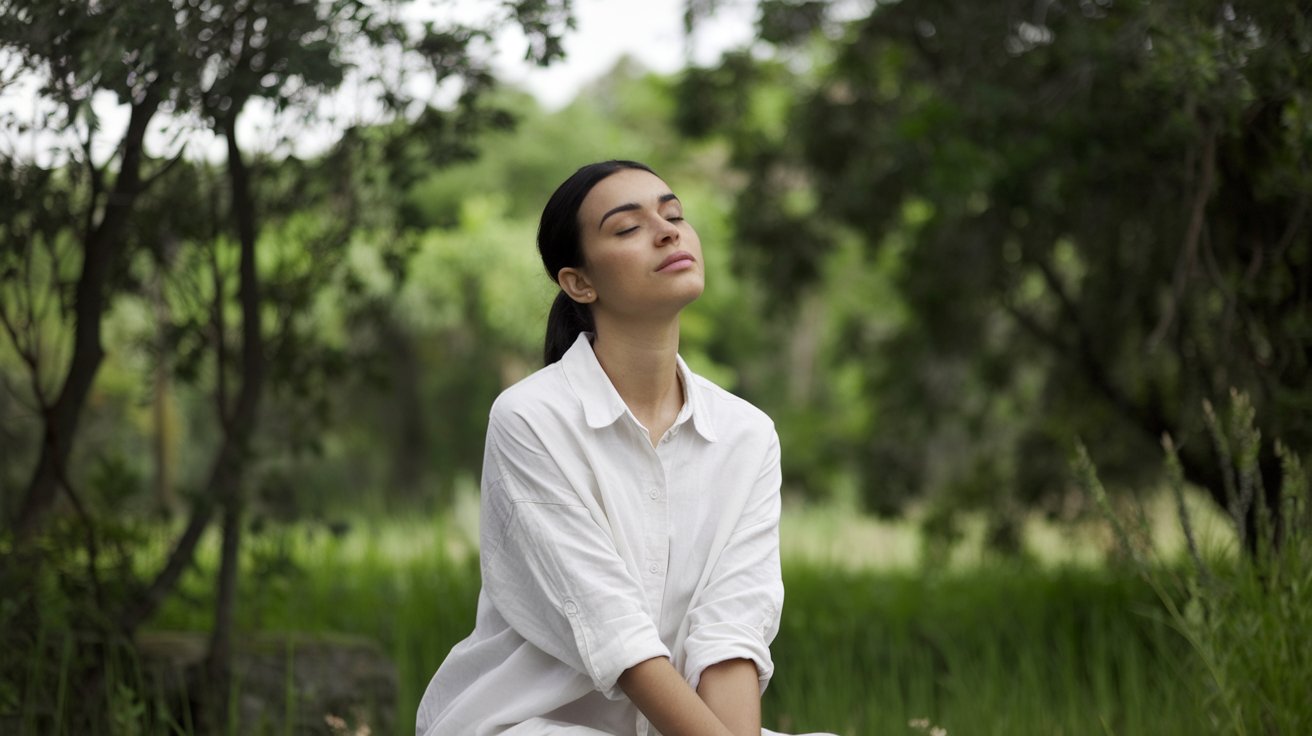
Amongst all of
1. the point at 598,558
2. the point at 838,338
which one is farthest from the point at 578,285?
the point at 838,338

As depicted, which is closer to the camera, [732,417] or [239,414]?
[732,417]

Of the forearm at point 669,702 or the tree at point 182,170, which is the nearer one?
the forearm at point 669,702

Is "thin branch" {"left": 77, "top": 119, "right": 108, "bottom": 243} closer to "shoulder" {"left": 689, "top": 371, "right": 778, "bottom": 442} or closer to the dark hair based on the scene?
the dark hair

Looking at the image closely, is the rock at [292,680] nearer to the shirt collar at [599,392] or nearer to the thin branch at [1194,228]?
the shirt collar at [599,392]

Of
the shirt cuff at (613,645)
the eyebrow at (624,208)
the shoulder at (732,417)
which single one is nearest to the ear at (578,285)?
the eyebrow at (624,208)

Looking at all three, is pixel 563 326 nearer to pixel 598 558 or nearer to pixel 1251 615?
pixel 598 558

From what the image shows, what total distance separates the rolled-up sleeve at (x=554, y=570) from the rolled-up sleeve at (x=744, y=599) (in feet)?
0.31

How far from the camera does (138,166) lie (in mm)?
3414

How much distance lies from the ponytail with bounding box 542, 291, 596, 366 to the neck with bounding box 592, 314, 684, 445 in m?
0.16

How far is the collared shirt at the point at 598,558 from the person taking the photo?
2037mm

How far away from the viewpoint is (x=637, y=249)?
219 cm

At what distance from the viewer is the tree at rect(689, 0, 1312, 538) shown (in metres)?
3.60

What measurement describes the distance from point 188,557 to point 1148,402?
417 cm

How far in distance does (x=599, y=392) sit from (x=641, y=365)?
4.3 inches
